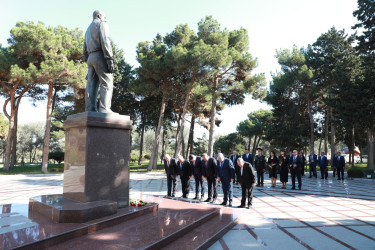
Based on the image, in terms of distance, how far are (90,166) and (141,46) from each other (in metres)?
19.8

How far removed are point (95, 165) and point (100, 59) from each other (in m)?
2.24

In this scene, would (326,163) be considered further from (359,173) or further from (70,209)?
(70,209)

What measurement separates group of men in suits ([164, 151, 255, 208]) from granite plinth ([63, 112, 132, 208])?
8.90ft

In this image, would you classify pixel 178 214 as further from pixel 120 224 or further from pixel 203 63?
pixel 203 63

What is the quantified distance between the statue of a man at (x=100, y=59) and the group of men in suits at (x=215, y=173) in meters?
3.10

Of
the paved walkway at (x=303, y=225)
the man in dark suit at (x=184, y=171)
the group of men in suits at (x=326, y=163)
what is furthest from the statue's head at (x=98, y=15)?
the group of men in suits at (x=326, y=163)

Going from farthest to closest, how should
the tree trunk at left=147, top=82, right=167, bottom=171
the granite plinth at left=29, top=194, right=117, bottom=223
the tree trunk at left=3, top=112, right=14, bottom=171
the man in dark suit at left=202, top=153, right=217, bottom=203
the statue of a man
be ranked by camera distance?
the tree trunk at left=147, top=82, right=167, bottom=171 < the tree trunk at left=3, top=112, right=14, bottom=171 < the man in dark suit at left=202, top=153, right=217, bottom=203 < the statue of a man < the granite plinth at left=29, top=194, right=117, bottom=223

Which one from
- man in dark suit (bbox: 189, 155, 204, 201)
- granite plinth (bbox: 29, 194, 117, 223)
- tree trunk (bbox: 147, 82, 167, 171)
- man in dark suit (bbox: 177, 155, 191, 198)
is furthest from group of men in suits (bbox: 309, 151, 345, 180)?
granite plinth (bbox: 29, 194, 117, 223)

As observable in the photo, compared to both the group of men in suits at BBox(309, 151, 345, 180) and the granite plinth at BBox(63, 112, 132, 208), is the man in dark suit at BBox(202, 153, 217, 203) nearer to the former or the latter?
the granite plinth at BBox(63, 112, 132, 208)

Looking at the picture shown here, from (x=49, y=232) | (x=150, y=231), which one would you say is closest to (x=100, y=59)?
(x=49, y=232)

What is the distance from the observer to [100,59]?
5164 mm

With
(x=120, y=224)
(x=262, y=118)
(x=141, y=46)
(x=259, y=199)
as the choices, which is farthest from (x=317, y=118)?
(x=120, y=224)

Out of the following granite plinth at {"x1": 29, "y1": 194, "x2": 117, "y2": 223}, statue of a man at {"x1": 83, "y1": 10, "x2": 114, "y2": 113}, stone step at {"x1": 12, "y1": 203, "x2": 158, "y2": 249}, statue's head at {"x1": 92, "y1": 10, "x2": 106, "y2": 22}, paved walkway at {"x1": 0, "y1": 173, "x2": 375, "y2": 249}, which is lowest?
paved walkway at {"x1": 0, "y1": 173, "x2": 375, "y2": 249}

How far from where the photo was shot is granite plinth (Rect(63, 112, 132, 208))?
14.8 feet
